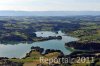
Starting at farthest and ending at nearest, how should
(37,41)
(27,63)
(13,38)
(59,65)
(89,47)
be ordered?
(13,38)
(37,41)
(89,47)
(27,63)
(59,65)

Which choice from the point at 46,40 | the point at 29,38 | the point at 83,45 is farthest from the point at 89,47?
the point at 29,38

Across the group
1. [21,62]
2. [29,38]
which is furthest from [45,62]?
[29,38]

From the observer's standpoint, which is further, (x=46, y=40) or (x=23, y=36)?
(x=23, y=36)

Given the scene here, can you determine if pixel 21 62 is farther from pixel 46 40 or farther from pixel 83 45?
pixel 46 40

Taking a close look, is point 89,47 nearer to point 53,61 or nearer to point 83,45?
point 83,45

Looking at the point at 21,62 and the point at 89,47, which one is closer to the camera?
the point at 21,62

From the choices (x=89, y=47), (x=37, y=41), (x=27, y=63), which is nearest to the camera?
(x=27, y=63)

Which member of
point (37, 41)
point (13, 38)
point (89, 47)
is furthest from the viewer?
point (13, 38)

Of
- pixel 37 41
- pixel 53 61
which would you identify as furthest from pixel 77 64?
pixel 37 41
